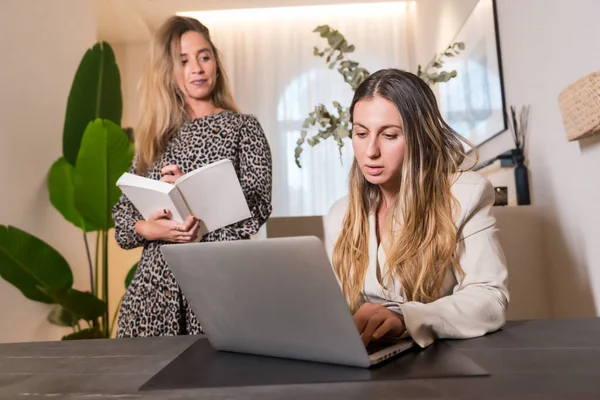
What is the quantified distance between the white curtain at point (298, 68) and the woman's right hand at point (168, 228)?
11.7 ft

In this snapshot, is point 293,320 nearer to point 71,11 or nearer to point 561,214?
point 561,214

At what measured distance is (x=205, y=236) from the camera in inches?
54.4

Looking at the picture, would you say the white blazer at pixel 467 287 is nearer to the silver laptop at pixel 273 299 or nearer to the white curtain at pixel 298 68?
the silver laptop at pixel 273 299

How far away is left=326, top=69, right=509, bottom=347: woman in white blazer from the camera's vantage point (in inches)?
39.3

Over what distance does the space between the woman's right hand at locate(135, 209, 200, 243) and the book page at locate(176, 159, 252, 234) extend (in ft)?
0.11

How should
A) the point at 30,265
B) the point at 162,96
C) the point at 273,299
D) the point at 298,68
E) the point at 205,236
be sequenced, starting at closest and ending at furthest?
the point at 273,299
the point at 205,236
the point at 162,96
the point at 30,265
the point at 298,68

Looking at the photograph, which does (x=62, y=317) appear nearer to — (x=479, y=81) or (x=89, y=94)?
(x=89, y=94)

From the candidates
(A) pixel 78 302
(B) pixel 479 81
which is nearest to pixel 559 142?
(B) pixel 479 81

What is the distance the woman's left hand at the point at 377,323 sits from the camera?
0.76 m

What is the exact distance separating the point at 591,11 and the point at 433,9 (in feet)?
8.90

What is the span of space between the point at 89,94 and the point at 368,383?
2355mm

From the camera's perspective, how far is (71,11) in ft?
9.73

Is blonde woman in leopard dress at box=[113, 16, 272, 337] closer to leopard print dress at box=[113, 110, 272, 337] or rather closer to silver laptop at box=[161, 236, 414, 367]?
leopard print dress at box=[113, 110, 272, 337]

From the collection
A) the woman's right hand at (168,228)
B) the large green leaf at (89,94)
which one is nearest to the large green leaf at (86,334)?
the large green leaf at (89,94)
